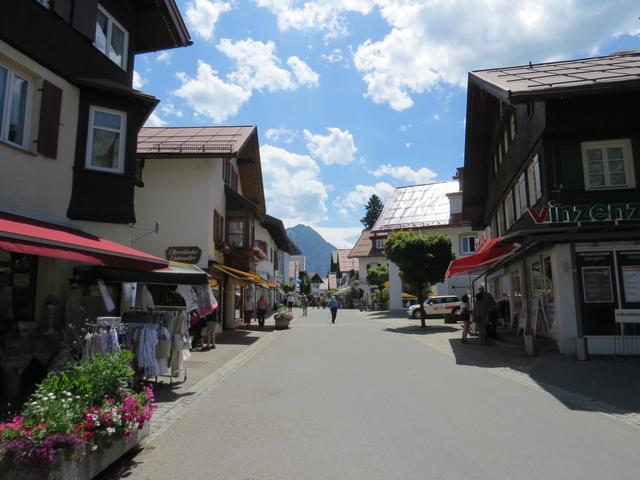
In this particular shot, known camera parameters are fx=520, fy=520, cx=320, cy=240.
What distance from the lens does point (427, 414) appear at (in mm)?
7164

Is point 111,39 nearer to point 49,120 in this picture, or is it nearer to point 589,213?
point 49,120

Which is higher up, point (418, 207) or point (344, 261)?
point (418, 207)

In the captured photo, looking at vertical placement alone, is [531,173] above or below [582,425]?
above

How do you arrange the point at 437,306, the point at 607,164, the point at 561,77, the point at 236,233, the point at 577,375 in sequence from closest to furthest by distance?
the point at 577,375
the point at 607,164
the point at 561,77
the point at 236,233
the point at 437,306

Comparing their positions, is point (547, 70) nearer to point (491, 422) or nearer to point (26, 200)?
Answer: point (491, 422)

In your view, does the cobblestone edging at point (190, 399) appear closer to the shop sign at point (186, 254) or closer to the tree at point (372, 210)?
the shop sign at point (186, 254)

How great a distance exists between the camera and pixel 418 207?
1970 inches

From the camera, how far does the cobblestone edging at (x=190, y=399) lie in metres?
6.84

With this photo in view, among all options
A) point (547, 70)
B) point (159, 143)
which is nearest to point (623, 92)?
point (547, 70)

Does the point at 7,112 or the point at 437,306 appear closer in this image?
the point at 7,112

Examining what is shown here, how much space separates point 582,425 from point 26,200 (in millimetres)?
9691

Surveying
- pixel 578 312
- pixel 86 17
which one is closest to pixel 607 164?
pixel 578 312

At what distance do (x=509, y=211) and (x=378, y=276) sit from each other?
34.6m

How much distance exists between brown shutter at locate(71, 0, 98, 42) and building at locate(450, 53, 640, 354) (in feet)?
31.9
